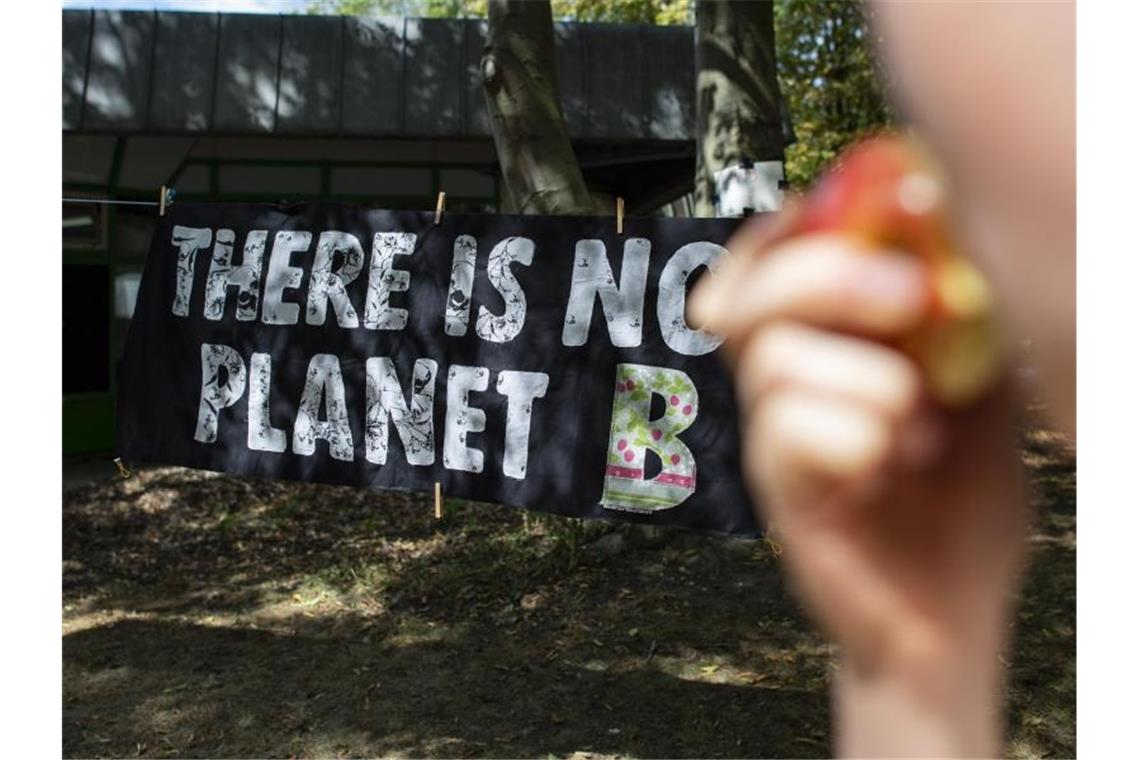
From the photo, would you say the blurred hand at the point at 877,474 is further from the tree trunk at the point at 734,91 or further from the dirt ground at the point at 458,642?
the tree trunk at the point at 734,91

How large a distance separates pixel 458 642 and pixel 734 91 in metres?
3.11

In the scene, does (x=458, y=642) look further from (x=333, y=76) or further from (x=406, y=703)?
(x=333, y=76)

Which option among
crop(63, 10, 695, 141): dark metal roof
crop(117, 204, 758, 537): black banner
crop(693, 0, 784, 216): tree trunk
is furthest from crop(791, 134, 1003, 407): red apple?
crop(63, 10, 695, 141): dark metal roof

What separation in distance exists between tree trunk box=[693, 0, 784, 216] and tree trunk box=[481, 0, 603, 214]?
28.0 inches

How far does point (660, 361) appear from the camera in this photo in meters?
3.75

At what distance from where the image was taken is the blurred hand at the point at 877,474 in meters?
0.67

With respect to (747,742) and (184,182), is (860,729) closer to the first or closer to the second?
(747,742)

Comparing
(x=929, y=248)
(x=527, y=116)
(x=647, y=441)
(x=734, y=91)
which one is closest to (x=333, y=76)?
(x=527, y=116)

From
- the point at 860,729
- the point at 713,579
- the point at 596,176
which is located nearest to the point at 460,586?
the point at 713,579

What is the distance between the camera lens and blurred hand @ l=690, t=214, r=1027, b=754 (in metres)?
0.67

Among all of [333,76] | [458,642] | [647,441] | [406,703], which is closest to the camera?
[647,441]

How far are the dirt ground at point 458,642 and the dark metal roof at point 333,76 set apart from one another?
300cm

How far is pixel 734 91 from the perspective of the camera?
17.8 feet

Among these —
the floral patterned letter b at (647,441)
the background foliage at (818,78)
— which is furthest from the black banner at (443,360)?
the background foliage at (818,78)
